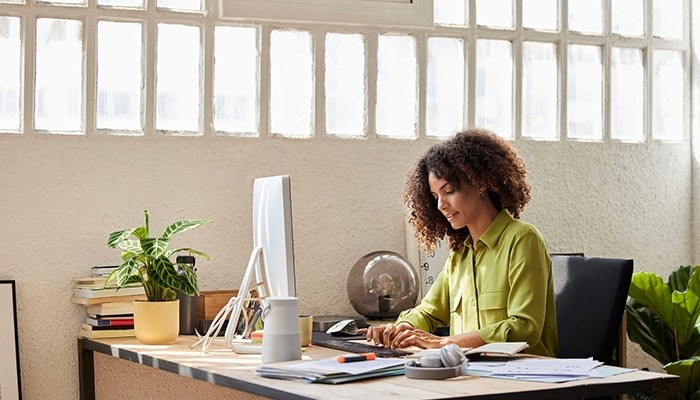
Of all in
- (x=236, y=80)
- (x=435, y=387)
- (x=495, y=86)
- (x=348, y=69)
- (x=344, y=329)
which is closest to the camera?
(x=435, y=387)

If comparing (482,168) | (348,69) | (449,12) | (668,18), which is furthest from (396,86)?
(668,18)

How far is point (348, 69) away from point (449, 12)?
49 centimetres

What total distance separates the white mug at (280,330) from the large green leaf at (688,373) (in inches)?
70.2

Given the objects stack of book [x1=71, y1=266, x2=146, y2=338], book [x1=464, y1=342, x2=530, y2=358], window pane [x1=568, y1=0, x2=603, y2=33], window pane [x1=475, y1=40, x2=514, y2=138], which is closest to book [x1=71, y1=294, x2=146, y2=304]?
stack of book [x1=71, y1=266, x2=146, y2=338]

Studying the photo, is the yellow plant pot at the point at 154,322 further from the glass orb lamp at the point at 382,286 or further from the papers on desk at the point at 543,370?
the papers on desk at the point at 543,370

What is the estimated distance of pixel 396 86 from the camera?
13.6 feet

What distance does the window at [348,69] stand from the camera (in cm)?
373

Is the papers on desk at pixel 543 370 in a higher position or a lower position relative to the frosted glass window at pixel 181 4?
lower

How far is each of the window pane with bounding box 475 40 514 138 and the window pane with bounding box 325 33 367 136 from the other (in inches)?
19.1

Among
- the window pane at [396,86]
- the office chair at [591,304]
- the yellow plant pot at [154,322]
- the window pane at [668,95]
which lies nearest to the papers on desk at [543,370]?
the office chair at [591,304]

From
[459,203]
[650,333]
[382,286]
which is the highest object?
[459,203]

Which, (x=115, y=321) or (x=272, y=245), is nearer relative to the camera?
(x=272, y=245)

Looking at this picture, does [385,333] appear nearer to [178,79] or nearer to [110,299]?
[110,299]

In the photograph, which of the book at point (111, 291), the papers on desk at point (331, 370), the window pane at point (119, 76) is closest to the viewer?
the papers on desk at point (331, 370)
